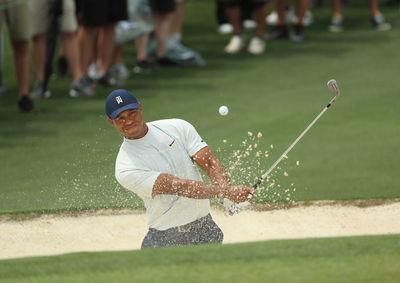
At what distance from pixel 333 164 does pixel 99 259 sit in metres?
4.75

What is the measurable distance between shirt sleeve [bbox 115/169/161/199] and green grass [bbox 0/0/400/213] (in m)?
2.47

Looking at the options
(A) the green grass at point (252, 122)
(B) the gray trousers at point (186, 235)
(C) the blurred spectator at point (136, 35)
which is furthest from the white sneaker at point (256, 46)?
(B) the gray trousers at point (186, 235)

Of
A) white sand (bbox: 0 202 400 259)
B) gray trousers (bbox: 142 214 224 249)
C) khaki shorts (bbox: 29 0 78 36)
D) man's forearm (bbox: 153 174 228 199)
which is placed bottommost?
white sand (bbox: 0 202 400 259)

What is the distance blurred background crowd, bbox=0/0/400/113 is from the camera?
42.9ft

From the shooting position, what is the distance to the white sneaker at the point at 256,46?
16.2 metres

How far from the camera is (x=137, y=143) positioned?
7617 mm

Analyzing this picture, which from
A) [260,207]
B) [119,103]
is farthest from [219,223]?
[119,103]

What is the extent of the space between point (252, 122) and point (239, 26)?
403 cm

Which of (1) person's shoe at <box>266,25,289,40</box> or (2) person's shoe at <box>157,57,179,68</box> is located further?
(1) person's shoe at <box>266,25,289,40</box>

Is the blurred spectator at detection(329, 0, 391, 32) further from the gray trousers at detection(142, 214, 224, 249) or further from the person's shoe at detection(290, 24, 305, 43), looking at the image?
the gray trousers at detection(142, 214, 224, 249)

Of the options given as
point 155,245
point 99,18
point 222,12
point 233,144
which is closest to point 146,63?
point 99,18

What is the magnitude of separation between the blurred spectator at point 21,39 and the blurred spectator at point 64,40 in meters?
0.39

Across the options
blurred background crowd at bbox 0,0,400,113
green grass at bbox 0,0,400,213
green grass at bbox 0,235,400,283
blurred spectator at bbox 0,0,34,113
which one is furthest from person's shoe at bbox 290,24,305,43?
green grass at bbox 0,235,400,283

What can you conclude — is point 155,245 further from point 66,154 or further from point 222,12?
Result: point 222,12
